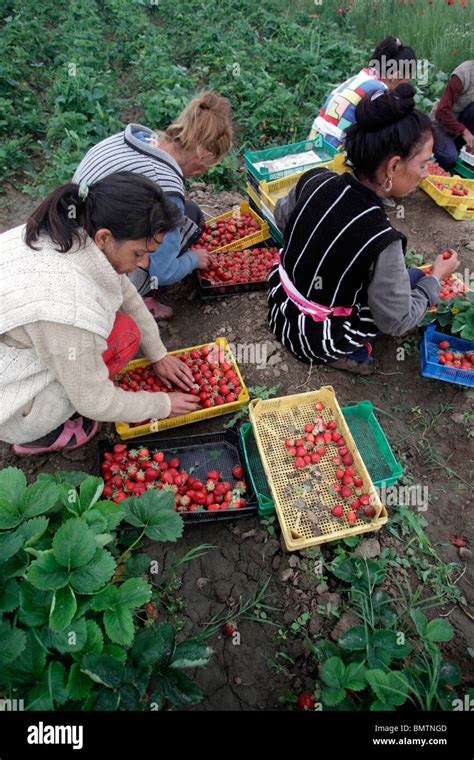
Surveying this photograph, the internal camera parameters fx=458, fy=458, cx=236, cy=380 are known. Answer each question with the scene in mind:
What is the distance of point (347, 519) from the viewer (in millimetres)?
2527

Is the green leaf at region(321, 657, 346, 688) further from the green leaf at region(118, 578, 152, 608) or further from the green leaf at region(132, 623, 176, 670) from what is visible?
the green leaf at region(118, 578, 152, 608)

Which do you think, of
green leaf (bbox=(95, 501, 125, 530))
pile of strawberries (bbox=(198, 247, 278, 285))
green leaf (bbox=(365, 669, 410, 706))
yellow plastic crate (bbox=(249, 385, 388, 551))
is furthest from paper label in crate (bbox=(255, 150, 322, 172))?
green leaf (bbox=(365, 669, 410, 706))

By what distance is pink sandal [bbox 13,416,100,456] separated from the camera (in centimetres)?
273

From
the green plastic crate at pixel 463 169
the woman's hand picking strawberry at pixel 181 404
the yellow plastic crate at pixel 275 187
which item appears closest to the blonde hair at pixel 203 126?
the yellow plastic crate at pixel 275 187

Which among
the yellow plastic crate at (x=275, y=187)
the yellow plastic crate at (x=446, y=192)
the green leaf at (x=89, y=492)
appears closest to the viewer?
the green leaf at (x=89, y=492)

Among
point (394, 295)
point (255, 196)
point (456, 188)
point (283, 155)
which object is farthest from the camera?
point (456, 188)

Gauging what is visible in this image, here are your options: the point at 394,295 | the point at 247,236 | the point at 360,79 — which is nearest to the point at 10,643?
the point at 394,295

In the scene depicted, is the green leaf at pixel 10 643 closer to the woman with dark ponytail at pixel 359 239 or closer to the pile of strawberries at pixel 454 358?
the woman with dark ponytail at pixel 359 239

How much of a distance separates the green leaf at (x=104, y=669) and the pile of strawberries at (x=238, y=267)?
9.33ft

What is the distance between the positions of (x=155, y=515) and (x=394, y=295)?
5.45 ft

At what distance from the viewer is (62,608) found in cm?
162

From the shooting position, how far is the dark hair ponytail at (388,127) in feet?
7.01

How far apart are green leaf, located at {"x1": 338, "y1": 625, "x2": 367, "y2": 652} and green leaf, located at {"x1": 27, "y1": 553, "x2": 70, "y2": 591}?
3.95 ft

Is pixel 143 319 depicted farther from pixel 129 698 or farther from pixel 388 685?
pixel 388 685
